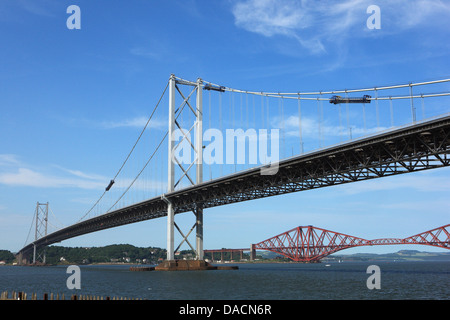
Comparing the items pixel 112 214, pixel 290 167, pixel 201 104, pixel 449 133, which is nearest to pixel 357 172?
pixel 290 167

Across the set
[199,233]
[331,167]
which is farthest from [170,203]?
[331,167]

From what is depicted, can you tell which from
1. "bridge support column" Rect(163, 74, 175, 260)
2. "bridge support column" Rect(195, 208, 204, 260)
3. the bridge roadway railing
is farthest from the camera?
"bridge support column" Rect(195, 208, 204, 260)

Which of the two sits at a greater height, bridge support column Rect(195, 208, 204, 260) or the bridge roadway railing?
the bridge roadway railing

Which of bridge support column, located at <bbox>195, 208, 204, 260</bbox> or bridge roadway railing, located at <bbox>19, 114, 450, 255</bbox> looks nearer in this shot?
bridge roadway railing, located at <bbox>19, 114, 450, 255</bbox>

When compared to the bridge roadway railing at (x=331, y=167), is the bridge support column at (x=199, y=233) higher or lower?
lower

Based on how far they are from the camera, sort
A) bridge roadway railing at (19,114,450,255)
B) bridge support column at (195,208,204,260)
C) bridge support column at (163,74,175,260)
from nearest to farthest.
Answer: bridge roadway railing at (19,114,450,255), bridge support column at (163,74,175,260), bridge support column at (195,208,204,260)

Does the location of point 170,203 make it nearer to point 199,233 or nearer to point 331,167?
point 199,233

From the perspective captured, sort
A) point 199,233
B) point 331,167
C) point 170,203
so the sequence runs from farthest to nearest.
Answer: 1. point 199,233
2. point 170,203
3. point 331,167

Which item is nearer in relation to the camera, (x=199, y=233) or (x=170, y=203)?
(x=170, y=203)

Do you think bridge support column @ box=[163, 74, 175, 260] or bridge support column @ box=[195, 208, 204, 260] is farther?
bridge support column @ box=[195, 208, 204, 260]
